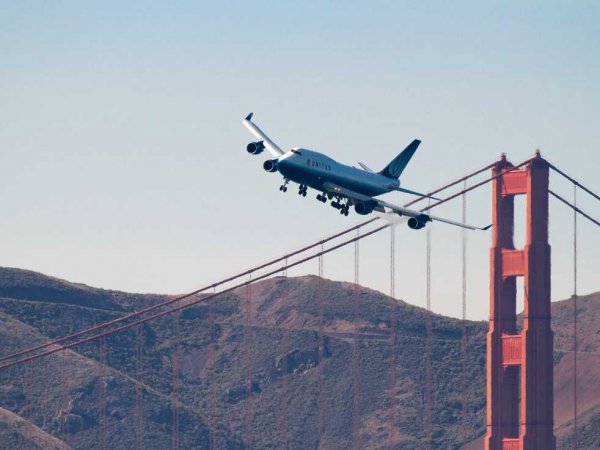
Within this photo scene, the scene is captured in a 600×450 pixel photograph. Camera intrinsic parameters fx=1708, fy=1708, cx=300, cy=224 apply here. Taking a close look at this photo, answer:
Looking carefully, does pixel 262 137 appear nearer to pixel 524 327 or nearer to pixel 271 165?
pixel 271 165

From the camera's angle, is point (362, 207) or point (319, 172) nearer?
point (319, 172)

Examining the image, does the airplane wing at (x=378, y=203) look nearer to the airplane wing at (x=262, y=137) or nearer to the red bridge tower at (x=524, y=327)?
the airplane wing at (x=262, y=137)

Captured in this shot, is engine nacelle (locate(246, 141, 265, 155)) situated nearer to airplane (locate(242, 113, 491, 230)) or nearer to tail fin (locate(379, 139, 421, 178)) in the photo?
airplane (locate(242, 113, 491, 230))

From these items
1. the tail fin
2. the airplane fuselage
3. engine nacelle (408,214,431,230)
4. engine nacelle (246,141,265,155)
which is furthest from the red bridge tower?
engine nacelle (246,141,265,155)

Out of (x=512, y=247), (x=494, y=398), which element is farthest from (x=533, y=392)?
(x=512, y=247)

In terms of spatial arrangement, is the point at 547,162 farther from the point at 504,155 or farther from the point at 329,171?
the point at 329,171

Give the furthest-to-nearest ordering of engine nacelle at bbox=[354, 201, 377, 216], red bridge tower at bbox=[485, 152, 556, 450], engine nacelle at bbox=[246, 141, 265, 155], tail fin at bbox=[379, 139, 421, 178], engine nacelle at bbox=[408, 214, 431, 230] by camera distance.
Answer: red bridge tower at bbox=[485, 152, 556, 450], tail fin at bbox=[379, 139, 421, 178], engine nacelle at bbox=[354, 201, 377, 216], engine nacelle at bbox=[408, 214, 431, 230], engine nacelle at bbox=[246, 141, 265, 155]

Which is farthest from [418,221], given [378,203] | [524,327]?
[524,327]
